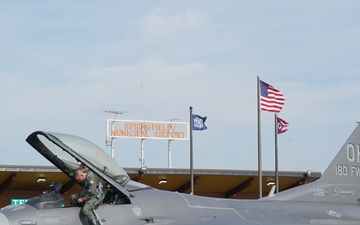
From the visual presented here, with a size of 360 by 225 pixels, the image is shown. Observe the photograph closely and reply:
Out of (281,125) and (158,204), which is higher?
(281,125)

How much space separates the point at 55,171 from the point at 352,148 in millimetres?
17757

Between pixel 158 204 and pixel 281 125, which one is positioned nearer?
pixel 158 204

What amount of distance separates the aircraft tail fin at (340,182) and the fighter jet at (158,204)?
0.07 feet

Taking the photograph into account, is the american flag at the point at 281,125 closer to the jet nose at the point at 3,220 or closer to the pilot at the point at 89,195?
the pilot at the point at 89,195

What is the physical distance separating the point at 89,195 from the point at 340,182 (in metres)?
6.56

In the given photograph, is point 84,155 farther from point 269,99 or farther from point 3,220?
point 269,99

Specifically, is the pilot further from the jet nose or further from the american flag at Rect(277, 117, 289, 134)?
the american flag at Rect(277, 117, 289, 134)

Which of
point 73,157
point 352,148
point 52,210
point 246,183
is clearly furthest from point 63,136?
point 246,183

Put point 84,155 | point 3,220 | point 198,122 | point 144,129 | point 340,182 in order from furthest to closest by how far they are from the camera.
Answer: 1. point 144,129
2. point 198,122
3. point 340,182
4. point 84,155
5. point 3,220

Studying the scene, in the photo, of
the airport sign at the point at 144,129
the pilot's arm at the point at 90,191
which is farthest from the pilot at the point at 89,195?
the airport sign at the point at 144,129

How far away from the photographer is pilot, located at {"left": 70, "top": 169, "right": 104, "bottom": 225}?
527 inches

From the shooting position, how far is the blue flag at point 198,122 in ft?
123

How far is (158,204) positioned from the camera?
47.0ft

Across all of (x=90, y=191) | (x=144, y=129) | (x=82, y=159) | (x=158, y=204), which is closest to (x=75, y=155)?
(x=82, y=159)
